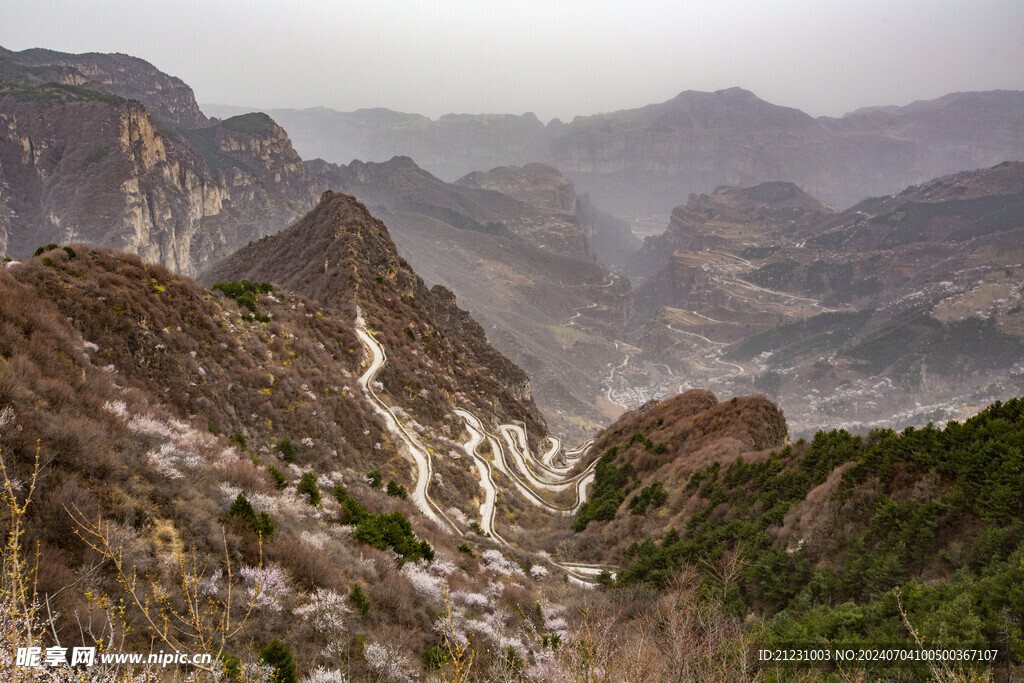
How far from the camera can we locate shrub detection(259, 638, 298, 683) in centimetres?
716

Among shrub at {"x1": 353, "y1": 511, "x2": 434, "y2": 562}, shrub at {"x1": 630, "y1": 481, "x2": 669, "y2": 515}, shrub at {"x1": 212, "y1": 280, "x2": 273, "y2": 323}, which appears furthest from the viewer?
shrub at {"x1": 212, "y1": 280, "x2": 273, "y2": 323}

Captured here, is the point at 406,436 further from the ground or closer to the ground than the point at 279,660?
closer to the ground

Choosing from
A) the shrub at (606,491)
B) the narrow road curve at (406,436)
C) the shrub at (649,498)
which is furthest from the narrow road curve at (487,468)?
the shrub at (649,498)

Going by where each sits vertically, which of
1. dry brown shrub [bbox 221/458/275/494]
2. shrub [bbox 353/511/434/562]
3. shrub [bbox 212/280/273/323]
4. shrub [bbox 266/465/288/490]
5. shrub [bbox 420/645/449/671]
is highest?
shrub [bbox 212/280/273/323]

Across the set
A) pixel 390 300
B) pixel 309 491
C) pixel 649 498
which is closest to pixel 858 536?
pixel 649 498

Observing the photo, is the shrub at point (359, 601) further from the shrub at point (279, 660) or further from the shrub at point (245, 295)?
the shrub at point (245, 295)

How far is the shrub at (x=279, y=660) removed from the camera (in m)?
7.16

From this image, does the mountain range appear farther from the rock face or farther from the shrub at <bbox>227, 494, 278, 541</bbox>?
the rock face

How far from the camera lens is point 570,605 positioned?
1677 centimetres

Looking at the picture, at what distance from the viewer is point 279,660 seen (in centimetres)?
723

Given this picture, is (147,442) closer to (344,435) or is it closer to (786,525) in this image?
(344,435)

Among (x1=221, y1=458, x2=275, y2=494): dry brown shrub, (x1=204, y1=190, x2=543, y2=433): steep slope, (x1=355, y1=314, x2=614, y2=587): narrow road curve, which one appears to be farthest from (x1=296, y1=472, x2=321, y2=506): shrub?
(x1=204, y1=190, x2=543, y2=433): steep slope

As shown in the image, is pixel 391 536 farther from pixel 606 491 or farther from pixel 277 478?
pixel 606 491

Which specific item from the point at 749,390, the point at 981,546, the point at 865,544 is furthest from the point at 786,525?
the point at 749,390
